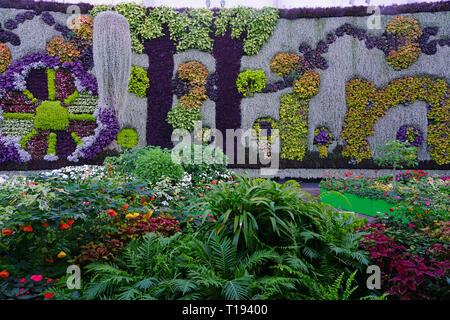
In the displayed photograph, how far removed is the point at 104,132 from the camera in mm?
8594

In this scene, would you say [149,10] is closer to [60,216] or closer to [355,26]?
[355,26]

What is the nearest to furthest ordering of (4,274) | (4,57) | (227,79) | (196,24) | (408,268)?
(4,274)
(408,268)
(4,57)
(196,24)
(227,79)

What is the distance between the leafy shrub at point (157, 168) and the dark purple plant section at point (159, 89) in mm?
3638

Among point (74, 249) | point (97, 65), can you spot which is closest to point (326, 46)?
point (97, 65)

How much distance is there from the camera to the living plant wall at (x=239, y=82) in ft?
27.8

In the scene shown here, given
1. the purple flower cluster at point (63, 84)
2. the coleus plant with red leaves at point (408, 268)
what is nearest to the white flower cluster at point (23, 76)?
Answer: the purple flower cluster at point (63, 84)

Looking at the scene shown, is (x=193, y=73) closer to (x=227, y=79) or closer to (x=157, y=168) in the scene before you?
(x=227, y=79)

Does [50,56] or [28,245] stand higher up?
[50,56]

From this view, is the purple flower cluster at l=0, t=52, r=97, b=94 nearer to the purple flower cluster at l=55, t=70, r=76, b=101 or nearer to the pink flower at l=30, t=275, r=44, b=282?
the purple flower cluster at l=55, t=70, r=76, b=101

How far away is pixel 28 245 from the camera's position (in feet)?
7.91

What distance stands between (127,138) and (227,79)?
11.5 ft

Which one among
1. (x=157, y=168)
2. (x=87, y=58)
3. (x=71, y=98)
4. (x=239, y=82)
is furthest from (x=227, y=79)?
(x=157, y=168)

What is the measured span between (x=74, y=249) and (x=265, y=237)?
170cm
